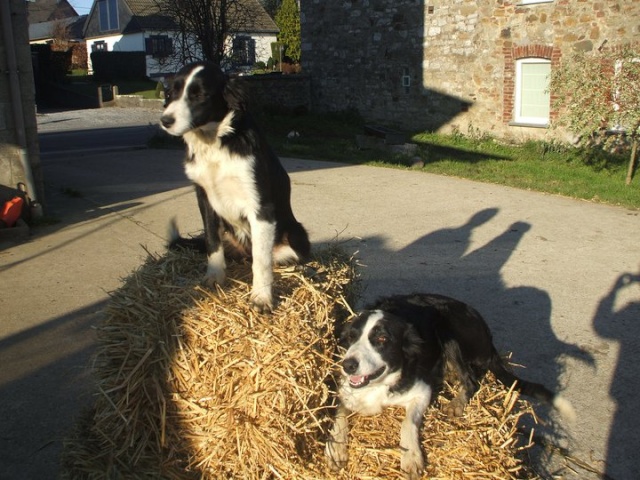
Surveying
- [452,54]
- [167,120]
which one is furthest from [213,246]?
[452,54]

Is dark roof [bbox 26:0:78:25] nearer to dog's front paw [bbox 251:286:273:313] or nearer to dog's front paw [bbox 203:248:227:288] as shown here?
dog's front paw [bbox 203:248:227:288]

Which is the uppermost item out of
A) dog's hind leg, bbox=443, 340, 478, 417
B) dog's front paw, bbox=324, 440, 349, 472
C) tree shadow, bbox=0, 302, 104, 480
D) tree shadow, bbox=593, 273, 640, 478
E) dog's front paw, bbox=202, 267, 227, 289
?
dog's front paw, bbox=202, 267, 227, 289

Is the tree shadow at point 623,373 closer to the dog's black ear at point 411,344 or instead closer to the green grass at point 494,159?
the dog's black ear at point 411,344

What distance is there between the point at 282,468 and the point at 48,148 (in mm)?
17148

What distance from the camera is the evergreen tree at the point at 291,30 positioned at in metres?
42.0

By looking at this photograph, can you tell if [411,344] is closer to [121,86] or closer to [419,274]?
[419,274]

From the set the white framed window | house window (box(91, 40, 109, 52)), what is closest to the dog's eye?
the white framed window

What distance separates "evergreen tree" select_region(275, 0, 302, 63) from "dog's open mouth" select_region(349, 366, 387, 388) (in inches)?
1588

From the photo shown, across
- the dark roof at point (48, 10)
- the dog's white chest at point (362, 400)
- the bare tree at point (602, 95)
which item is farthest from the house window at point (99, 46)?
the dog's white chest at point (362, 400)

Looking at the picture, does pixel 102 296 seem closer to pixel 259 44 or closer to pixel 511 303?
pixel 511 303

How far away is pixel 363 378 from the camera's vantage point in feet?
11.4

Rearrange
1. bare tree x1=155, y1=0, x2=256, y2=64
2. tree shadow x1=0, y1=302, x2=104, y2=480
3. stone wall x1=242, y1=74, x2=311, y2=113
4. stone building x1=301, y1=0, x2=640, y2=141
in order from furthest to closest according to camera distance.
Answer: stone wall x1=242, y1=74, x2=311, y2=113 → bare tree x1=155, y1=0, x2=256, y2=64 → stone building x1=301, y1=0, x2=640, y2=141 → tree shadow x1=0, y1=302, x2=104, y2=480

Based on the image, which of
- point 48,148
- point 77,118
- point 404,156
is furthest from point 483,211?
point 77,118

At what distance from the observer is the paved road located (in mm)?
4324
